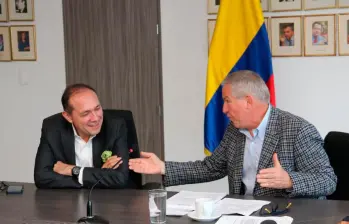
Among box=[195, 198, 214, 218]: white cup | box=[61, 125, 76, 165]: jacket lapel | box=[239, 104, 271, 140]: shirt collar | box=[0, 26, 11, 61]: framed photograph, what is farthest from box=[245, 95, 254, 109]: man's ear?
box=[0, 26, 11, 61]: framed photograph

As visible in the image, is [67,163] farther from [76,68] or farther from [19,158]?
[19,158]

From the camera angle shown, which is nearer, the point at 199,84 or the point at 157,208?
the point at 157,208

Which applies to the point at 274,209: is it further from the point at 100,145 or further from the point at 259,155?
the point at 100,145

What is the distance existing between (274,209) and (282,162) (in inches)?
17.1

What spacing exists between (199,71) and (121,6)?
0.87 m

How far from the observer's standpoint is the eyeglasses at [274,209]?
211 centimetres

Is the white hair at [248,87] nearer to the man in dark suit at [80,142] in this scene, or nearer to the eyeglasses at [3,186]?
the man in dark suit at [80,142]

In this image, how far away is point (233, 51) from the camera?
388cm

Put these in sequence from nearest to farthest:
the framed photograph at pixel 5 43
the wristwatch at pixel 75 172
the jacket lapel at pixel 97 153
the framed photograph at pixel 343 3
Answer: the wristwatch at pixel 75 172, the jacket lapel at pixel 97 153, the framed photograph at pixel 343 3, the framed photograph at pixel 5 43

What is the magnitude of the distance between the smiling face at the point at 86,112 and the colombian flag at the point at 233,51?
1.19 m

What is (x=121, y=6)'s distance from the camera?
14.9 feet

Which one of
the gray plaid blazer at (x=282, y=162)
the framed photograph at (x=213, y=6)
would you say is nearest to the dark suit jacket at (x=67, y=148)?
the gray plaid blazer at (x=282, y=162)

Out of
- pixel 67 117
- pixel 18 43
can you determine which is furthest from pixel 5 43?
pixel 67 117

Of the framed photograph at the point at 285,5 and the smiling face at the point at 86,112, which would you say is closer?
the smiling face at the point at 86,112
